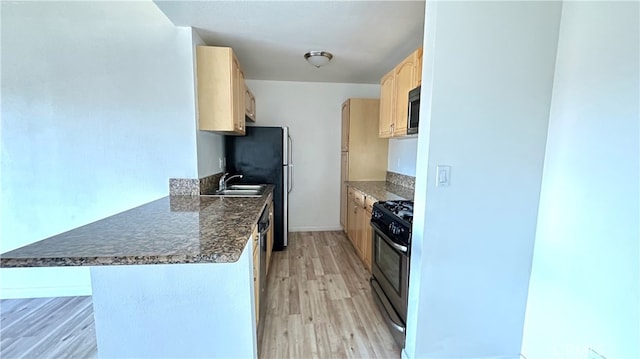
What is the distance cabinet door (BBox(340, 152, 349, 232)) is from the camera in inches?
154

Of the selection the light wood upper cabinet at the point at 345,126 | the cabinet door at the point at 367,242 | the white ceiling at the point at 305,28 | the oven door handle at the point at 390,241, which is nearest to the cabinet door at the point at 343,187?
the light wood upper cabinet at the point at 345,126

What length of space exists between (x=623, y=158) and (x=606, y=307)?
67cm

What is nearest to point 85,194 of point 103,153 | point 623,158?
point 103,153

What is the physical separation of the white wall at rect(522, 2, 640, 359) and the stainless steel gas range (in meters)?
0.75

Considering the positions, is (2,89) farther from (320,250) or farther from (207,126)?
(320,250)

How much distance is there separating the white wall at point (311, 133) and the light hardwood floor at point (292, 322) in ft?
4.86

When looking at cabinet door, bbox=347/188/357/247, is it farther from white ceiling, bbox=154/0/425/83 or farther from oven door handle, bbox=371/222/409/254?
white ceiling, bbox=154/0/425/83

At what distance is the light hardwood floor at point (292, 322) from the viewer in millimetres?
1781

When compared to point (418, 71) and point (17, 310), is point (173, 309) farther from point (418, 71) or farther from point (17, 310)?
point (418, 71)

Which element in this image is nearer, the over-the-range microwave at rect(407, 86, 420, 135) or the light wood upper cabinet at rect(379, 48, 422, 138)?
the over-the-range microwave at rect(407, 86, 420, 135)

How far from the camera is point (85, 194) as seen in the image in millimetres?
2285

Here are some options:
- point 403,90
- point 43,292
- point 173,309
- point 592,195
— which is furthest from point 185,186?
point 592,195

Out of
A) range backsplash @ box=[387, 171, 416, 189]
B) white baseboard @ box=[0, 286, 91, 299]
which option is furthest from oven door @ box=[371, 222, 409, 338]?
white baseboard @ box=[0, 286, 91, 299]

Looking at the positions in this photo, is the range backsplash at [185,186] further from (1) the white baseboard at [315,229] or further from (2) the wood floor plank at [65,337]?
(1) the white baseboard at [315,229]
